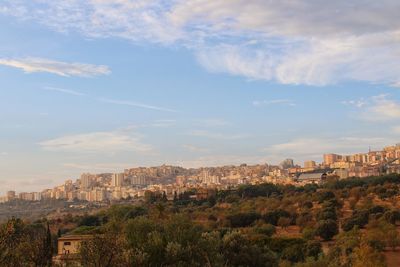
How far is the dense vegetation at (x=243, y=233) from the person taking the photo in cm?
1409

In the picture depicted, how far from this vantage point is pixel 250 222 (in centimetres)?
5103

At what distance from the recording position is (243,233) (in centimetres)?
3603

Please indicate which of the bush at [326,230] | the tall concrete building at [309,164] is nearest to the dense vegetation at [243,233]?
the bush at [326,230]

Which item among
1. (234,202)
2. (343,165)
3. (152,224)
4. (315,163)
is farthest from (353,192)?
(315,163)

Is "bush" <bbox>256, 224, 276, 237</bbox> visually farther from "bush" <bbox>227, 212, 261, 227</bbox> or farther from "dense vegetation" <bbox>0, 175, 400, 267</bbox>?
"bush" <bbox>227, 212, 261, 227</bbox>

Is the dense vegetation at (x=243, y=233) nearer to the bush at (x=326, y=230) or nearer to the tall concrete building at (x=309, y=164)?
the bush at (x=326, y=230)

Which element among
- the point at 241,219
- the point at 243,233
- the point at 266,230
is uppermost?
the point at 243,233

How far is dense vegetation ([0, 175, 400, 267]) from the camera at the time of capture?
14.1 m

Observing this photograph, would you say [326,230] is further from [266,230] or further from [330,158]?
[330,158]

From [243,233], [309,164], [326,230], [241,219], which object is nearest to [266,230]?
[326,230]

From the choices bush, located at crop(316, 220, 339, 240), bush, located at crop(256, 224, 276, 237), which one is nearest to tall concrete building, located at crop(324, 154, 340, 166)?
bush, located at crop(256, 224, 276, 237)

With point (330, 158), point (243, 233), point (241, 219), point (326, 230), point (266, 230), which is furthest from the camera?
point (330, 158)

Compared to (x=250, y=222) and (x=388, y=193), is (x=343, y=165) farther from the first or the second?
(x=250, y=222)

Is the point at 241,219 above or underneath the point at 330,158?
underneath
